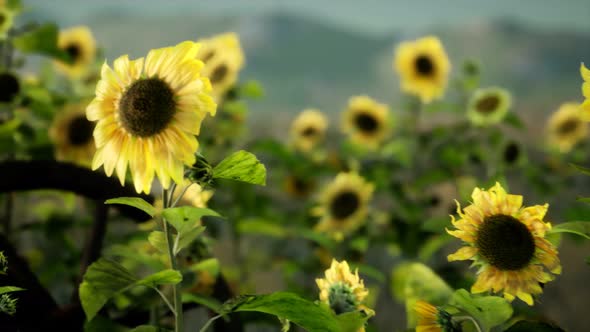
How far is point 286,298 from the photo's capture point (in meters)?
0.30

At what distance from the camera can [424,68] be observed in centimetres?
117

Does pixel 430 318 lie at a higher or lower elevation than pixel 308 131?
lower

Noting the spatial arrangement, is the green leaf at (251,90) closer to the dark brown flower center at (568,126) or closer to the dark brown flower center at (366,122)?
the dark brown flower center at (366,122)

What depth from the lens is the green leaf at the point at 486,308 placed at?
1.03 ft

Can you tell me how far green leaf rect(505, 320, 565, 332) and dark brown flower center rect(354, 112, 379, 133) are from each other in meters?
0.87

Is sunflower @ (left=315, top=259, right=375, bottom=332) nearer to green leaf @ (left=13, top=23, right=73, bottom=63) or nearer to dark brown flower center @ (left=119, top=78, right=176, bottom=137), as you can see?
dark brown flower center @ (left=119, top=78, right=176, bottom=137)

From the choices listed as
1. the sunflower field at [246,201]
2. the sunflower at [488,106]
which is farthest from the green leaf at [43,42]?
the sunflower at [488,106]

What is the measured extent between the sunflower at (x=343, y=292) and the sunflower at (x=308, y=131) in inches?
35.7

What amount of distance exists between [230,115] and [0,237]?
75 centimetres

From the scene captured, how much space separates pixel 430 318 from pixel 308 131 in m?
0.95

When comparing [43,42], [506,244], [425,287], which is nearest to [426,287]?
A: [425,287]

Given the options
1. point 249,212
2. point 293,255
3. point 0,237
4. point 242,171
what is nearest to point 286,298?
point 242,171

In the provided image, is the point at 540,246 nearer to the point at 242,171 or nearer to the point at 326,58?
the point at 242,171

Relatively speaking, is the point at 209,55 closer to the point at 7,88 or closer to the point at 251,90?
the point at 251,90
